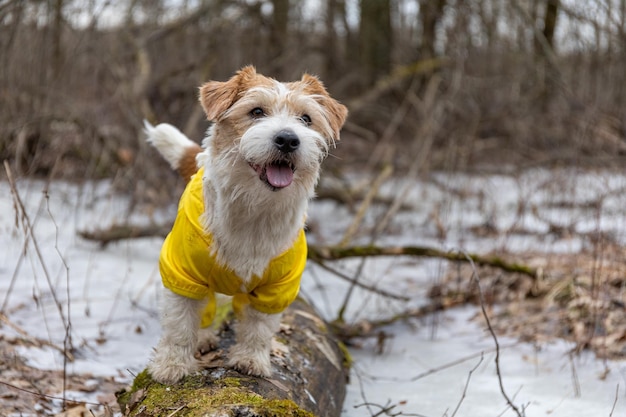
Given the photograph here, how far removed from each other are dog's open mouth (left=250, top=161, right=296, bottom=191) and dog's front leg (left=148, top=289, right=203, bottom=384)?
74 cm

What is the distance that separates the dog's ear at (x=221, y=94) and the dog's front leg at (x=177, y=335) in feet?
2.98

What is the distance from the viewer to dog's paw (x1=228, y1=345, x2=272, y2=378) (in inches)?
117

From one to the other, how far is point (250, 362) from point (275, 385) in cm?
16

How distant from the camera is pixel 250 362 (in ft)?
9.78

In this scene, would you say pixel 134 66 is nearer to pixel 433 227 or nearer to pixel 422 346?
pixel 433 227

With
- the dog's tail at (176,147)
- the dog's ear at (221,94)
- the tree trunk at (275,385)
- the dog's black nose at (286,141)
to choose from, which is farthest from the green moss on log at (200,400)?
the dog's tail at (176,147)

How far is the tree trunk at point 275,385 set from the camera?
2461 millimetres

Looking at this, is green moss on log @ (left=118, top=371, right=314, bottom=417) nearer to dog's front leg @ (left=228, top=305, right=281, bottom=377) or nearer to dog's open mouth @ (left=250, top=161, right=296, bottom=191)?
dog's front leg @ (left=228, top=305, right=281, bottom=377)

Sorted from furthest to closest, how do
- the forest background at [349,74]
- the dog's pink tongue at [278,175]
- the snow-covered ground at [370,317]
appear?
the forest background at [349,74], the snow-covered ground at [370,317], the dog's pink tongue at [278,175]

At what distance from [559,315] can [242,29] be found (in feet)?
22.2

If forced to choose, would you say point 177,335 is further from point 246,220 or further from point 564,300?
point 564,300

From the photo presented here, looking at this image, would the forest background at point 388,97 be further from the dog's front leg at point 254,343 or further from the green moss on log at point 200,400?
the green moss on log at point 200,400

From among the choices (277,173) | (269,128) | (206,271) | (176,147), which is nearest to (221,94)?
(269,128)

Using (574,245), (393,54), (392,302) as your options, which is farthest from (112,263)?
(393,54)
